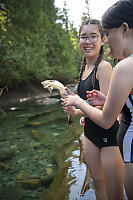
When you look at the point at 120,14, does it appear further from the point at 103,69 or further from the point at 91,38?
the point at 91,38

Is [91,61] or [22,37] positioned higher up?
[22,37]

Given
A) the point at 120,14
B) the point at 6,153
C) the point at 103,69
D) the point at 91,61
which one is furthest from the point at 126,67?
the point at 6,153

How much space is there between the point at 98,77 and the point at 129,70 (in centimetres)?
84

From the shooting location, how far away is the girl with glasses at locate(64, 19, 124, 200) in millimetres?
1961

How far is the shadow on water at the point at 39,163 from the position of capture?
350 cm

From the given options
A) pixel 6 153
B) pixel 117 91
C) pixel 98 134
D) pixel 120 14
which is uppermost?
pixel 120 14

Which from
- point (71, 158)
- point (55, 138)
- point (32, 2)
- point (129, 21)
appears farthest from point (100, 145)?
point (32, 2)

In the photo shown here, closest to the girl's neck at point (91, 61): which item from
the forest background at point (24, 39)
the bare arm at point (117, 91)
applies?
the bare arm at point (117, 91)

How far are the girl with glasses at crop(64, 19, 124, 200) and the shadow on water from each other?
99 centimetres

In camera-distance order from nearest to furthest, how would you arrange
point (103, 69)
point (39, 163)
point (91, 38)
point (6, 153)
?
point (103, 69)
point (91, 38)
point (39, 163)
point (6, 153)

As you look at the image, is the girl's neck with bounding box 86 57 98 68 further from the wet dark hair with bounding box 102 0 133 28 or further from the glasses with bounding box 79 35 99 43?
the wet dark hair with bounding box 102 0 133 28

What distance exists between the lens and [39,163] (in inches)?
198

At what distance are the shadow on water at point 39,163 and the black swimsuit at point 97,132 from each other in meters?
1.19

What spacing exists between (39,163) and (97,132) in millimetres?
3262
